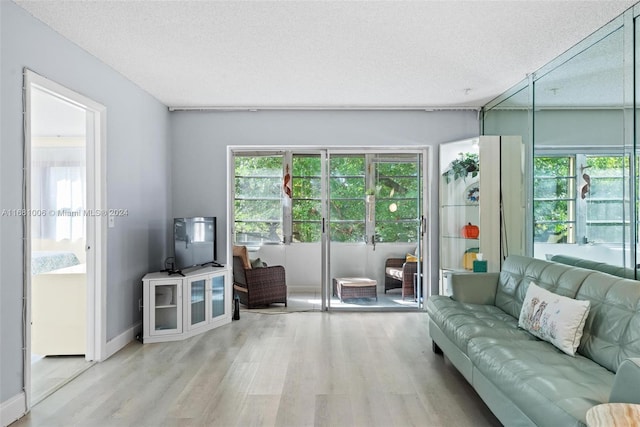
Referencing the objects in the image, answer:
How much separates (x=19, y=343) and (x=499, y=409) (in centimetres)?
283

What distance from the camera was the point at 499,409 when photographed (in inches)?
90.3

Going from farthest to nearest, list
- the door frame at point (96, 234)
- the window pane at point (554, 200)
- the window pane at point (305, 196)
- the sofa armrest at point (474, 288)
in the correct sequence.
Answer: the window pane at point (305, 196)
the sofa armrest at point (474, 288)
the door frame at point (96, 234)
the window pane at point (554, 200)

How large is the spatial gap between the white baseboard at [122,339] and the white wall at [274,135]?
4.69ft

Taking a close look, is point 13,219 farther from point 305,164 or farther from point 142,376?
point 305,164

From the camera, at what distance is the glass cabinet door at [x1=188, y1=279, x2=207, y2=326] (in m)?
4.45

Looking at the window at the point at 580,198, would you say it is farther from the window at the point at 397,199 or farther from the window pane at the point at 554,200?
the window at the point at 397,199

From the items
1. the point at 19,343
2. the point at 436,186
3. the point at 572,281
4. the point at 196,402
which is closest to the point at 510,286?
the point at 572,281

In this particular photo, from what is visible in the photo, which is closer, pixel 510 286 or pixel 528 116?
pixel 510 286

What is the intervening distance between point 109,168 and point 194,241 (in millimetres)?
1229

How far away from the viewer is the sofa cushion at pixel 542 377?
5.99ft

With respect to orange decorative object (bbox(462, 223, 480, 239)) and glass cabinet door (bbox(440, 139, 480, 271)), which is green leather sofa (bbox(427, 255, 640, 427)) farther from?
glass cabinet door (bbox(440, 139, 480, 271))

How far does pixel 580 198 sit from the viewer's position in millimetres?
3469

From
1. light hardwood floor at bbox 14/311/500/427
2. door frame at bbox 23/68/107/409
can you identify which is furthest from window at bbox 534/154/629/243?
door frame at bbox 23/68/107/409

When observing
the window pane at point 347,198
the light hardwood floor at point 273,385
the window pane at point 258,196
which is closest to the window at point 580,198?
the light hardwood floor at point 273,385
